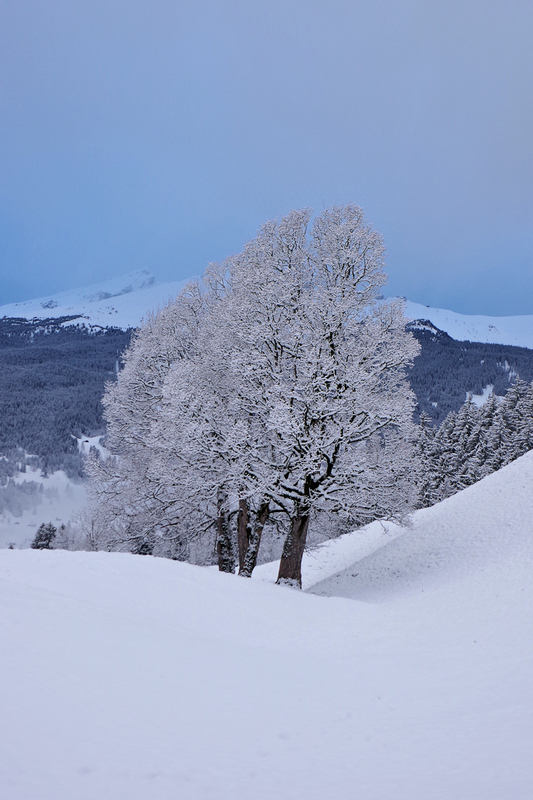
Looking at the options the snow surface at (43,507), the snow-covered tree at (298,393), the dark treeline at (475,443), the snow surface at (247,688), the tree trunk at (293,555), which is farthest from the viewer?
the snow surface at (43,507)

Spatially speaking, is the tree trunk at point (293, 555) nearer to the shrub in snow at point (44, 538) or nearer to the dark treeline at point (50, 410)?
the shrub in snow at point (44, 538)

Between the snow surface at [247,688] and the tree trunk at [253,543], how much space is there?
3.21 m

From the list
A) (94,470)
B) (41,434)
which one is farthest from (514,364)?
(94,470)

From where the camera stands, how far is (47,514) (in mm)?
105125

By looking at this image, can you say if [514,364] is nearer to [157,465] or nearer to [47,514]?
[47,514]

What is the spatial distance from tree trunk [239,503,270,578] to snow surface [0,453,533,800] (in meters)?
3.21

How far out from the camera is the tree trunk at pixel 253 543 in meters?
16.0

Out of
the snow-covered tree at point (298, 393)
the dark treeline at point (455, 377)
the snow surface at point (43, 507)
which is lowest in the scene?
the snow surface at point (43, 507)

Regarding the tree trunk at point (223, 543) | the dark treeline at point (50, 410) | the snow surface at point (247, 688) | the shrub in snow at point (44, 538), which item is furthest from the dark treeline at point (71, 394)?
the snow surface at point (247, 688)

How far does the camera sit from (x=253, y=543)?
53.2 feet

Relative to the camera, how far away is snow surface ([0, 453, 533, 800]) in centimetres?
436

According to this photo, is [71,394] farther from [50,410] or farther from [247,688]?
[247,688]

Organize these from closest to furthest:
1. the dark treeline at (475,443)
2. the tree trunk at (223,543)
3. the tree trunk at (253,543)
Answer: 1. the tree trunk at (253,543)
2. the tree trunk at (223,543)
3. the dark treeline at (475,443)

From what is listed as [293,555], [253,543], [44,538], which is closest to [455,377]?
[44,538]
